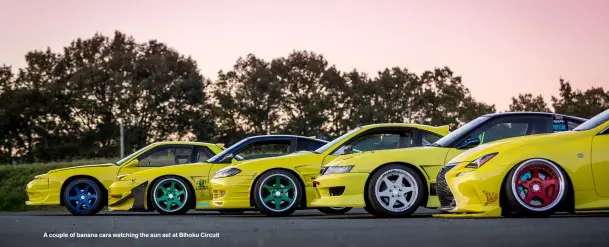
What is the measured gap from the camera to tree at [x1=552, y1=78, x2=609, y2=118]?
8112 cm

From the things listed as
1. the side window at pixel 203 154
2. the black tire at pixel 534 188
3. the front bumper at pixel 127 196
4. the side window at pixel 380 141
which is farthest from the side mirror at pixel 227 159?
the black tire at pixel 534 188

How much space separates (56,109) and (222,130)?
12.6 meters

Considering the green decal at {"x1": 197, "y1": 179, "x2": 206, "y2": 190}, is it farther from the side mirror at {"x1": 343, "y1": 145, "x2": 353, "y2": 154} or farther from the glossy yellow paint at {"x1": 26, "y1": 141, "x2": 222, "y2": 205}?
the side mirror at {"x1": 343, "y1": 145, "x2": 353, "y2": 154}

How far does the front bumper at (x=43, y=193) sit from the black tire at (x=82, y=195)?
19 centimetres

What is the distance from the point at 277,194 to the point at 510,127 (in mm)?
3666

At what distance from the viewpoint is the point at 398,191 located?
41.5 ft

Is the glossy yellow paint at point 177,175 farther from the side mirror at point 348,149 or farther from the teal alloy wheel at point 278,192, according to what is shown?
the side mirror at point 348,149

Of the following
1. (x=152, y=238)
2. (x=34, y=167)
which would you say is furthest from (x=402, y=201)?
(x=34, y=167)

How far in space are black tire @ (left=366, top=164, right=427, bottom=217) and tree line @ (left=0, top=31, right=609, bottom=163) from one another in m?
49.2

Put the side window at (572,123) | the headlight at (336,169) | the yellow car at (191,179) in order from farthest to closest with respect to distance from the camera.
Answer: the yellow car at (191,179)
the side window at (572,123)
the headlight at (336,169)

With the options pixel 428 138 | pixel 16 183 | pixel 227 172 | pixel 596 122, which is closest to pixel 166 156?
pixel 227 172

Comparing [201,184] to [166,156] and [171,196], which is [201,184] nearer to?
[171,196]

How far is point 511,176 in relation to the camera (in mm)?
10961

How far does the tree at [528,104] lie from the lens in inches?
3465
